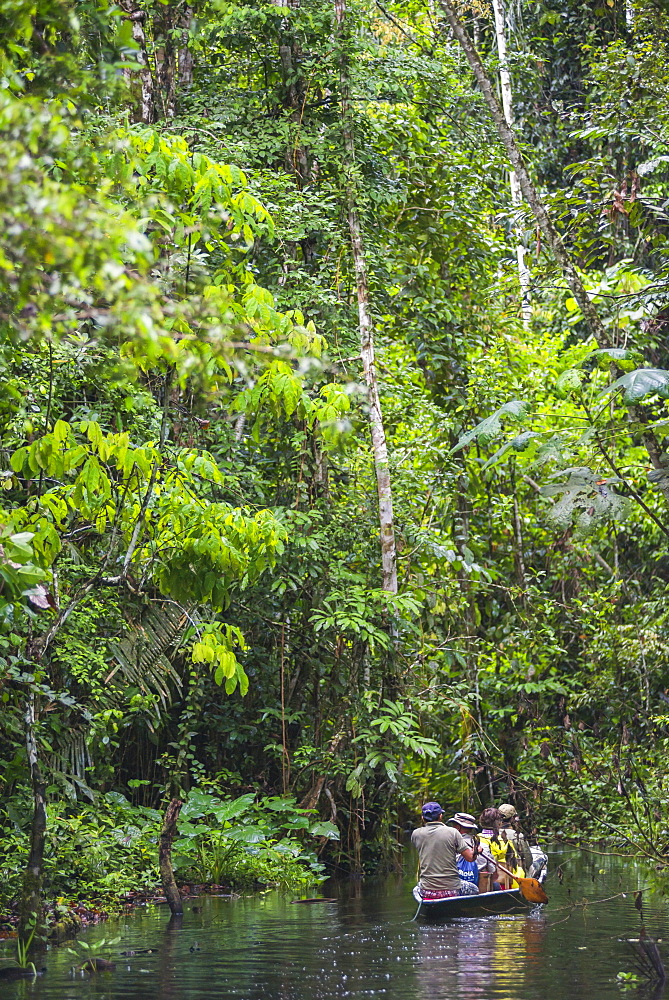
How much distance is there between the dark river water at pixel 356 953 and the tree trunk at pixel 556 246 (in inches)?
118

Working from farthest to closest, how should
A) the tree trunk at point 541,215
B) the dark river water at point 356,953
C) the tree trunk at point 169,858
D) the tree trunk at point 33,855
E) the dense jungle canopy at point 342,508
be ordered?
the tree trunk at point 169,858, the dense jungle canopy at point 342,508, the tree trunk at point 33,855, the tree trunk at point 541,215, the dark river water at point 356,953

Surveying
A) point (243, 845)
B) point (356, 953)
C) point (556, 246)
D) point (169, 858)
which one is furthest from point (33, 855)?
point (556, 246)

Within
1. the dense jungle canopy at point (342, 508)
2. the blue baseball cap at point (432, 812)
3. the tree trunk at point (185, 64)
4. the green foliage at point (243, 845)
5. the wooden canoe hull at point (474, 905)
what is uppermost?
the tree trunk at point (185, 64)

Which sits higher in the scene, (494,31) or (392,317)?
(494,31)

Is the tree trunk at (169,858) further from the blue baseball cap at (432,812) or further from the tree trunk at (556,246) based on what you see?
the tree trunk at (556,246)

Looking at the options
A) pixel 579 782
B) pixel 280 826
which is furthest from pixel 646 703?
pixel 280 826

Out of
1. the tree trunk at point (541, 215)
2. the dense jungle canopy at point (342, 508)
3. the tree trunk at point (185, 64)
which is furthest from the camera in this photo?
the tree trunk at point (185, 64)

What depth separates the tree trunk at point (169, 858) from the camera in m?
11.5

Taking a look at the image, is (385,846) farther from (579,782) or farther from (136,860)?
(136,860)

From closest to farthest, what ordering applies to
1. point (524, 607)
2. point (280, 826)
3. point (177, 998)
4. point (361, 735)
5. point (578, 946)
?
point (177, 998) → point (578, 946) → point (361, 735) → point (280, 826) → point (524, 607)

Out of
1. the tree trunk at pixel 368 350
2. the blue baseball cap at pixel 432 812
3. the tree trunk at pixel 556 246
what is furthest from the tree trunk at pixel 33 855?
the tree trunk at pixel 368 350

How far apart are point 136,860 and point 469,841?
12.0 feet

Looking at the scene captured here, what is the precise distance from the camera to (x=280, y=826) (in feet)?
47.1

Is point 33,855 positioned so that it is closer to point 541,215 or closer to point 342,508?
point 541,215
